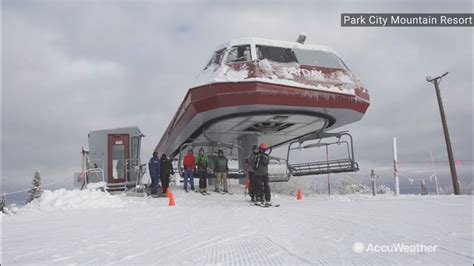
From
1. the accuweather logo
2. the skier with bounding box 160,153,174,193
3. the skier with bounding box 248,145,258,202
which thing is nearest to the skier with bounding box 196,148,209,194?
the skier with bounding box 160,153,174,193

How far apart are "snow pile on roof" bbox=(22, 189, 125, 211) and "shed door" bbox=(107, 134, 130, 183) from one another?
265 inches

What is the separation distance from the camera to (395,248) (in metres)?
2.77

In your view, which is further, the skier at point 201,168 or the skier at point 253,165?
the skier at point 201,168

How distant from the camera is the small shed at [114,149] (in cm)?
1462

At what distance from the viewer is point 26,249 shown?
310cm

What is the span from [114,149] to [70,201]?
7639 millimetres

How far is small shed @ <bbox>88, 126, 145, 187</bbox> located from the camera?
48.0 feet

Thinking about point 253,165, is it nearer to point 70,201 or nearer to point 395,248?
point 70,201

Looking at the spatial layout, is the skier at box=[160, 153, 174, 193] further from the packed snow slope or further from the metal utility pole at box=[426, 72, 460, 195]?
the metal utility pole at box=[426, 72, 460, 195]

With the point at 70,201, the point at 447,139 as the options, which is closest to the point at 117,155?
the point at 70,201

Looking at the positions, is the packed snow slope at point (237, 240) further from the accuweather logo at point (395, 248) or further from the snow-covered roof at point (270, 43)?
the snow-covered roof at point (270, 43)

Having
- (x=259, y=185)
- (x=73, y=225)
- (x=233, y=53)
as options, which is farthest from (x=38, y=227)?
(x=233, y=53)

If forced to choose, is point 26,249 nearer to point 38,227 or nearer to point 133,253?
point 133,253

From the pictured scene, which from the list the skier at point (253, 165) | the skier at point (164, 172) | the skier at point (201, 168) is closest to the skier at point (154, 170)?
the skier at point (164, 172)
